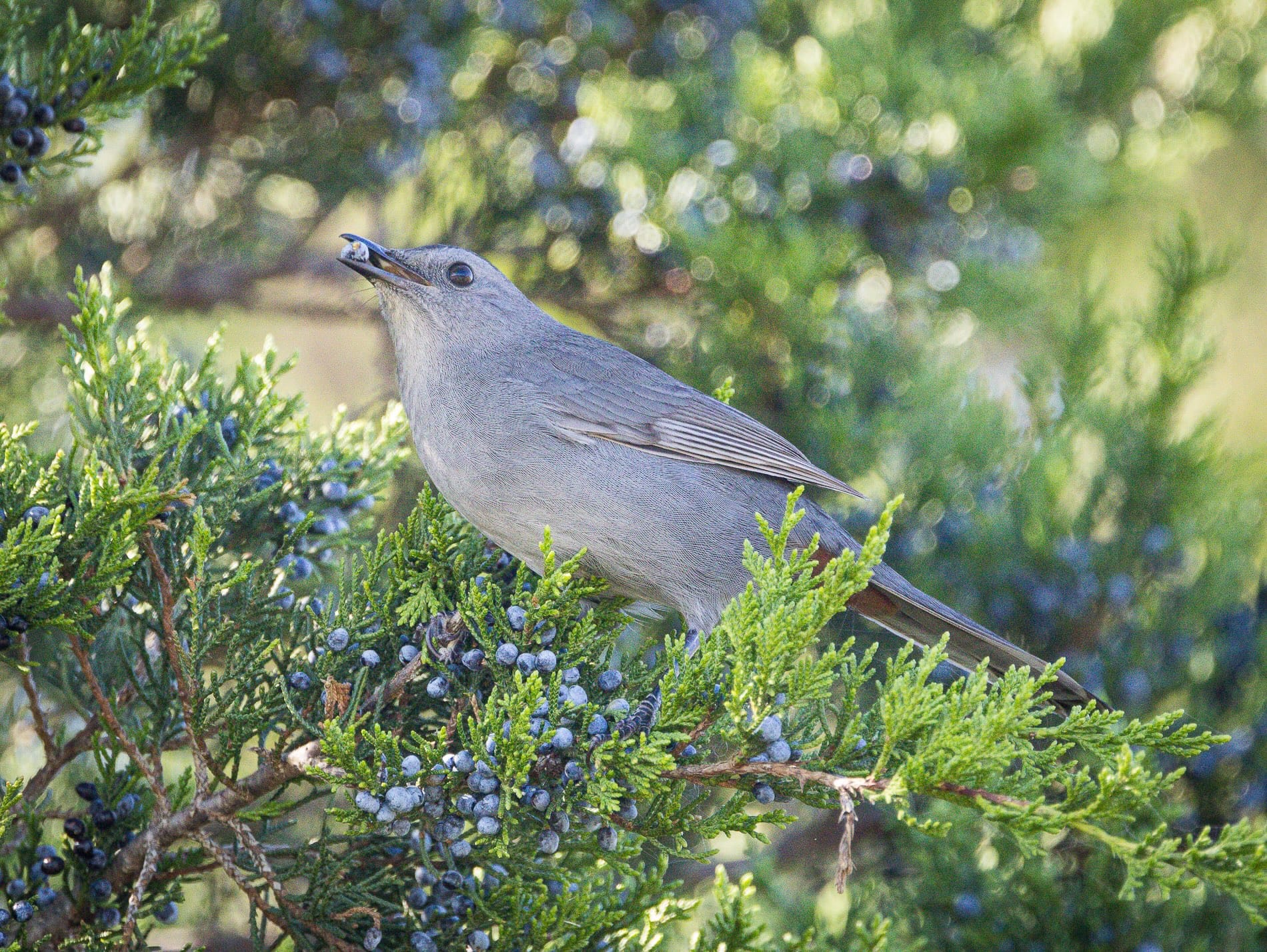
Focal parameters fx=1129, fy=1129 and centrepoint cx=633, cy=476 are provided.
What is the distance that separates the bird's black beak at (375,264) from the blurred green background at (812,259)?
97cm

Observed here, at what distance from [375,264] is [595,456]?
986 mm

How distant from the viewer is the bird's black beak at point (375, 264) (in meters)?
3.38

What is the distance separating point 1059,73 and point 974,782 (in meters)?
4.39

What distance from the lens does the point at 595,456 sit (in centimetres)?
324

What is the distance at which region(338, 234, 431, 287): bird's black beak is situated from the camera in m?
→ 3.38

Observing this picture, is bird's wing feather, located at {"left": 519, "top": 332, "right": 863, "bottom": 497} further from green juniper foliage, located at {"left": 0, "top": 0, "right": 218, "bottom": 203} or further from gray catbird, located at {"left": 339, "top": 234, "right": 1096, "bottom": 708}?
green juniper foliage, located at {"left": 0, "top": 0, "right": 218, "bottom": 203}

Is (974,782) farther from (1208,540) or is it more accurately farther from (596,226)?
(596,226)

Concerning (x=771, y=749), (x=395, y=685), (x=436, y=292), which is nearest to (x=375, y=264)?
(x=436, y=292)

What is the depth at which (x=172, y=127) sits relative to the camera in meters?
4.39

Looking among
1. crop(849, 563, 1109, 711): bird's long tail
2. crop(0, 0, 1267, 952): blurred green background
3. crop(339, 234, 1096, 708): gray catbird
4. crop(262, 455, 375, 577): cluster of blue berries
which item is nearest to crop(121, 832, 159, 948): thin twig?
crop(262, 455, 375, 577): cluster of blue berries

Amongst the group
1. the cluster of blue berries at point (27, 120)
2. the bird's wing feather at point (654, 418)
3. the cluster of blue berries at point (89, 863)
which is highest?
the cluster of blue berries at point (27, 120)

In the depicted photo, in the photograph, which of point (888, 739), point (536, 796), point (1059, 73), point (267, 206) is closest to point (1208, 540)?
point (1059, 73)

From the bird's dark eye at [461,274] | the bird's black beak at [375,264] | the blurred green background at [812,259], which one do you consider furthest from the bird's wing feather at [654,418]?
the blurred green background at [812,259]

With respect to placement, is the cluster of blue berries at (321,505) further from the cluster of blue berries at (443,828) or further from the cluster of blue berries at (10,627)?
the cluster of blue berries at (443,828)
